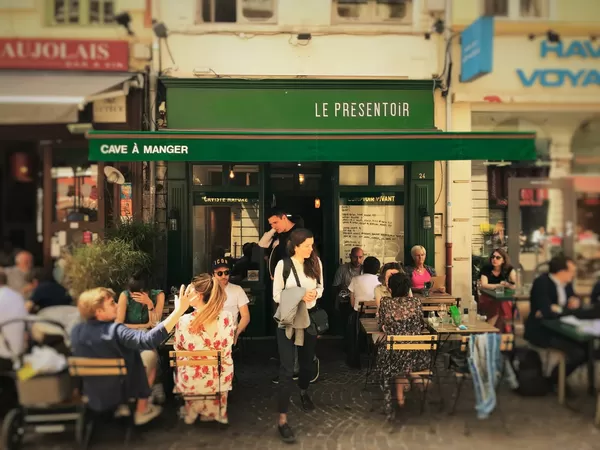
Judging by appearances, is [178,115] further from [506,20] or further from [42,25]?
[506,20]

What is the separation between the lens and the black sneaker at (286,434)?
4.78m

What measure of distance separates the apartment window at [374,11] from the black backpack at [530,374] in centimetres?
523

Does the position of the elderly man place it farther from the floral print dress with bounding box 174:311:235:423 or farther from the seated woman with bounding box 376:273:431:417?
the seated woman with bounding box 376:273:431:417

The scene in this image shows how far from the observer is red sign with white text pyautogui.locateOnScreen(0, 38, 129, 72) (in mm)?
5629

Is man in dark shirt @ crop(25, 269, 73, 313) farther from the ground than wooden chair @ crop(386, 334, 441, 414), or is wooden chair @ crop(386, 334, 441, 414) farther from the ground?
man in dark shirt @ crop(25, 269, 73, 313)

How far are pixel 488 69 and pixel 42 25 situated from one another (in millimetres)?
5208

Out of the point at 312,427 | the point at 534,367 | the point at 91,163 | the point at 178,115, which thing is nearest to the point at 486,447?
the point at 534,367

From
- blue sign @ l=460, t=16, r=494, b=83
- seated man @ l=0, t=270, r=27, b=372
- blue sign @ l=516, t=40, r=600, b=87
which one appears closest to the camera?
seated man @ l=0, t=270, r=27, b=372

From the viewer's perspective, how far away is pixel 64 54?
20.8 ft

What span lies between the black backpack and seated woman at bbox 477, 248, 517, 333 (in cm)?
44

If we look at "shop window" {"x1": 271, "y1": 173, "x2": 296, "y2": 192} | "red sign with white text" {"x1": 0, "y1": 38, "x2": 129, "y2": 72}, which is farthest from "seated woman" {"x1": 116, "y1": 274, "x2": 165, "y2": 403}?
"shop window" {"x1": 271, "y1": 173, "x2": 296, "y2": 192}

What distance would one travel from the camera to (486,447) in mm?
4629

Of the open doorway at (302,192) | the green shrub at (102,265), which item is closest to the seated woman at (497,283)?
the open doorway at (302,192)

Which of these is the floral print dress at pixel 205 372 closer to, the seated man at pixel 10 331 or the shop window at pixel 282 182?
the seated man at pixel 10 331
